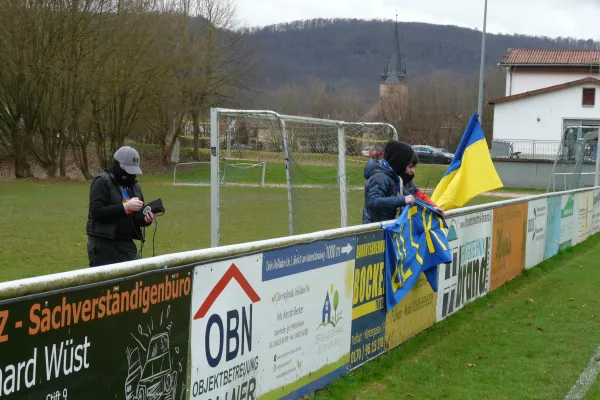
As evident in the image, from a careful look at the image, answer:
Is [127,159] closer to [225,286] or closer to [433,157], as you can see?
[225,286]

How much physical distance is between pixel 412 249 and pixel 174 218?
14.7 meters

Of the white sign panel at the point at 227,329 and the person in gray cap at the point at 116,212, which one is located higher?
the person in gray cap at the point at 116,212

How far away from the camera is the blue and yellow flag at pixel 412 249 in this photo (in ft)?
24.8

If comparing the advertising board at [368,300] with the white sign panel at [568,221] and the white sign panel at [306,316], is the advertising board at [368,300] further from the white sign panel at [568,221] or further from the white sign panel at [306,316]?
the white sign panel at [568,221]

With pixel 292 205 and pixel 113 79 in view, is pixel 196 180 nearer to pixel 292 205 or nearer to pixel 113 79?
pixel 113 79

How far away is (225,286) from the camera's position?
4992 millimetres

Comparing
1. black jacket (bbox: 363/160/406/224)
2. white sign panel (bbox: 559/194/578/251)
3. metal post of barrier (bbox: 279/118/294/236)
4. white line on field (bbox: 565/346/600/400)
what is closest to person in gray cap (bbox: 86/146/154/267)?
black jacket (bbox: 363/160/406/224)

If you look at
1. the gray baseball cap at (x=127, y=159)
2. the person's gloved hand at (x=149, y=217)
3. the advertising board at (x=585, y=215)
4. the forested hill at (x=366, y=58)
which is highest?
the forested hill at (x=366, y=58)

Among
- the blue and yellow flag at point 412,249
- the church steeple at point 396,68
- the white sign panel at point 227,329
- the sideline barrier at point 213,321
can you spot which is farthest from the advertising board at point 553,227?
the church steeple at point 396,68

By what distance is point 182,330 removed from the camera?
181 inches

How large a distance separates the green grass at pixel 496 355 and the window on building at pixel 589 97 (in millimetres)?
44872

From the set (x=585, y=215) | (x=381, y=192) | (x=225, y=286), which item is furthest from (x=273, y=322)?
(x=585, y=215)

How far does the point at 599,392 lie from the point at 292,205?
6760 millimetres

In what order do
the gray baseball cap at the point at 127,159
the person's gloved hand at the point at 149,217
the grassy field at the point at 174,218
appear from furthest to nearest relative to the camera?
the grassy field at the point at 174,218
the person's gloved hand at the point at 149,217
the gray baseball cap at the point at 127,159
